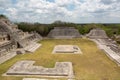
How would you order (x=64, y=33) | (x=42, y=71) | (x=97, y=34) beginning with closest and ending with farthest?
1. (x=42, y=71)
2. (x=64, y=33)
3. (x=97, y=34)

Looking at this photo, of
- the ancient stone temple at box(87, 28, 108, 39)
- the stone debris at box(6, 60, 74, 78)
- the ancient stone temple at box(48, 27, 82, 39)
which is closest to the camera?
the stone debris at box(6, 60, 74, 78)

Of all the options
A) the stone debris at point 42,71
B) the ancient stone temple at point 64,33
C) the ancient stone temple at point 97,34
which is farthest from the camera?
the ancient stone temple at point 64,33

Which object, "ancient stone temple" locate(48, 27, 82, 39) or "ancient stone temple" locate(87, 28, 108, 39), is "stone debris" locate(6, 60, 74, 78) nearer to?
"ancient stone temple" locate(48, 27, 82, 39)

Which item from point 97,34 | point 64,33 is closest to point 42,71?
point 64,33

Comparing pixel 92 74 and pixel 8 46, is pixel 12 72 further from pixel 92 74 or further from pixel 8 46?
pixel 8 46

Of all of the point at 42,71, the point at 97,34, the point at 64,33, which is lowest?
the point at 42,71

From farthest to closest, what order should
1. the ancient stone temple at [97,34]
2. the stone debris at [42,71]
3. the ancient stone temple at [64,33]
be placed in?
1. the ancient stone temple at [64,33]
2. the ancient stone temple at [97,34]
3. the stone debris at [42,71]

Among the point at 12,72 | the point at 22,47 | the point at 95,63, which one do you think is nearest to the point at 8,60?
the point at 12,72

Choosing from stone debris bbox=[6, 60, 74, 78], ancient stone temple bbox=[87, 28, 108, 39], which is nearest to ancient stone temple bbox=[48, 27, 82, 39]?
ancient stone temple bbox=[87, 28, 108, 39]

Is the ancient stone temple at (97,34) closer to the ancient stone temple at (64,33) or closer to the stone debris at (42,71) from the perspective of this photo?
the ancient stone temple at (64,33)

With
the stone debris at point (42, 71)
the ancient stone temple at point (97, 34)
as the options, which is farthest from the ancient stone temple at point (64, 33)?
the stone debris at point (42, 71)

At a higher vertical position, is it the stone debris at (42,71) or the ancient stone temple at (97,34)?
the ancient stone temple at (97,34)

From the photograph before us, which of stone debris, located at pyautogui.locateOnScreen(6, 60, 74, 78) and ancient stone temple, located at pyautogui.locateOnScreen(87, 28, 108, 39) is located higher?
ancient stone temple, located at pyautogui.locateOnScreen(87, 28, 108, 39)

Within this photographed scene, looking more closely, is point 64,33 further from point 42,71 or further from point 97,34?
point 42,71
